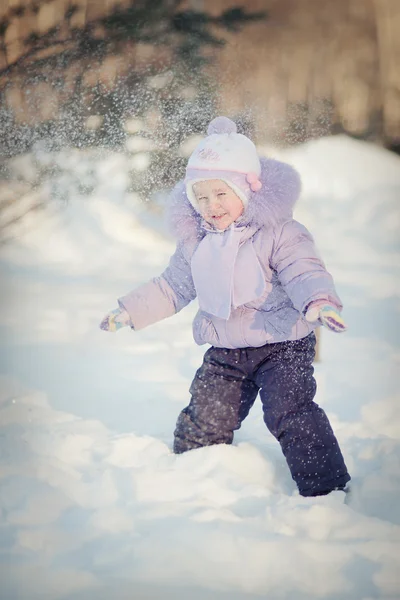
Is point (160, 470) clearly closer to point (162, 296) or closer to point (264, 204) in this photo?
point (162, 296)

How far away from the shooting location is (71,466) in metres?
1.70

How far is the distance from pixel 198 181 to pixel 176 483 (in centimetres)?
76

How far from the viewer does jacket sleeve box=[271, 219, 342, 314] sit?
1564mm

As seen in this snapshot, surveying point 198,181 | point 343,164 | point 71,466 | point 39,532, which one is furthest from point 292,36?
point 39,532

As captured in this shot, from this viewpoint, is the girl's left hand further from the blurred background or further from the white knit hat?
the blurred background

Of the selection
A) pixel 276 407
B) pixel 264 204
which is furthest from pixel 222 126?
pixel 276 407

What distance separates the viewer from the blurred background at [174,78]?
3975 millimetres

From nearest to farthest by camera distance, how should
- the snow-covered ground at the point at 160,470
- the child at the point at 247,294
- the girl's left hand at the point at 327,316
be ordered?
the snow-covered ground at the point at 160,470
the girl's left hand at the point at 327,316
the child at the point at 247,294

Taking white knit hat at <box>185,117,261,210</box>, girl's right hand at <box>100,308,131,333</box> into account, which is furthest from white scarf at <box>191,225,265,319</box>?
girl's right hand at <box>100,308,131,333</box>

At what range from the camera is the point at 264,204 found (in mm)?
1716

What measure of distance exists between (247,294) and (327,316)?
0.27 m

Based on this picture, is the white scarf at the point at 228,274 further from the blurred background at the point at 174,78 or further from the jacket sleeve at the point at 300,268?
the blurred background at the point at 174,78

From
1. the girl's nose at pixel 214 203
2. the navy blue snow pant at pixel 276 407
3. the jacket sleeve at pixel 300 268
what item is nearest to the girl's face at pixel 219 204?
the girl's nose at pixel 214 203

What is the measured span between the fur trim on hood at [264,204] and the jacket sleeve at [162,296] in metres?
0.07
